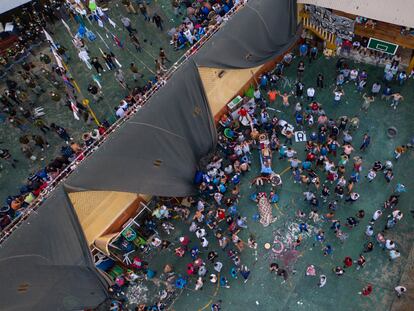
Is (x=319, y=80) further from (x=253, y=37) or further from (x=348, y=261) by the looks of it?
(x=348, y=261)

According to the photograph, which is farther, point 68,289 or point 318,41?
point 318,41

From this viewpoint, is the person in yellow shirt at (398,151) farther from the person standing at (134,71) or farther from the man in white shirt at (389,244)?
the person standing at (134,71)

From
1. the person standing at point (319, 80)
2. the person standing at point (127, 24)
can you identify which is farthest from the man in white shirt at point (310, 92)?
the person standing at point (127, 24)

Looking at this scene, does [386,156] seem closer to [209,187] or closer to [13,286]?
[209,187]

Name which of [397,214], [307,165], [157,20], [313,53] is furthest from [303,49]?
[397,214]

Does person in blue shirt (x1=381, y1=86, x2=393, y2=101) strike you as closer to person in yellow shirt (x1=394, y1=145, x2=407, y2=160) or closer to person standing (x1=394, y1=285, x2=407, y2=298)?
person in yellow shirt (x1=394, y1=145, x2=407, y2=160)

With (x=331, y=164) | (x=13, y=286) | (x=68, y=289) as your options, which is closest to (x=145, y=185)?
(x=68, y=289)

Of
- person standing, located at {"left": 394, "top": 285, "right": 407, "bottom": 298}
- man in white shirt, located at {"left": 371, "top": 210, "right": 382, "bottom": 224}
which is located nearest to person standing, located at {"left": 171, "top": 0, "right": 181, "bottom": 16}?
man in white shirt, located at {"left": 371, "top": 210, "right": 382, "bottom": 224}
